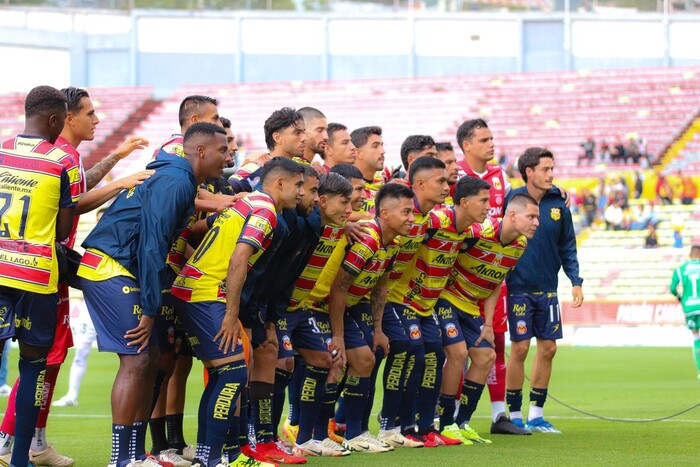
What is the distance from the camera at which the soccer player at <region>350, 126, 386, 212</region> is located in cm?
1024

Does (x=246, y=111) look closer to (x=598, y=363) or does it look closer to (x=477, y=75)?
(x=477, y=75)

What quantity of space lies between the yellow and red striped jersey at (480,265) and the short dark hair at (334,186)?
2.02 meters

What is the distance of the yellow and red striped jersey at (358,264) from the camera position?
891cm

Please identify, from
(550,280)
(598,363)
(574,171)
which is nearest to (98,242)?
(550,280)

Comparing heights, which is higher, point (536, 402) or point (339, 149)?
point (339, 149)

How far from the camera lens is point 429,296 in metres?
9.94

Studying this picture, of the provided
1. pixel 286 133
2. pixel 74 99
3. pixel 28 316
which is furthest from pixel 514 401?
pixel 28 316

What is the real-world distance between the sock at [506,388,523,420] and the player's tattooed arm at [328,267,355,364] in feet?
8.39

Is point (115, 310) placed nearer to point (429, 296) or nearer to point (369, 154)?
point (429, 296)

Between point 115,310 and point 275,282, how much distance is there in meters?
1.49

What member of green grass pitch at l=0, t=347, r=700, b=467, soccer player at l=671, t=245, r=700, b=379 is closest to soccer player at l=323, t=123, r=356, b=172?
green grass pitch at l=0, t=347, r=700, b=467

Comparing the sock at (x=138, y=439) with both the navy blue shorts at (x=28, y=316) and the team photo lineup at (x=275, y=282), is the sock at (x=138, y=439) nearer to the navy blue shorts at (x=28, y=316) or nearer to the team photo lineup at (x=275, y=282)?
the team photo lineup at (x=275, y=282)

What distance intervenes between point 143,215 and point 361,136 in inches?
143

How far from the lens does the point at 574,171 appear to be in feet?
118
